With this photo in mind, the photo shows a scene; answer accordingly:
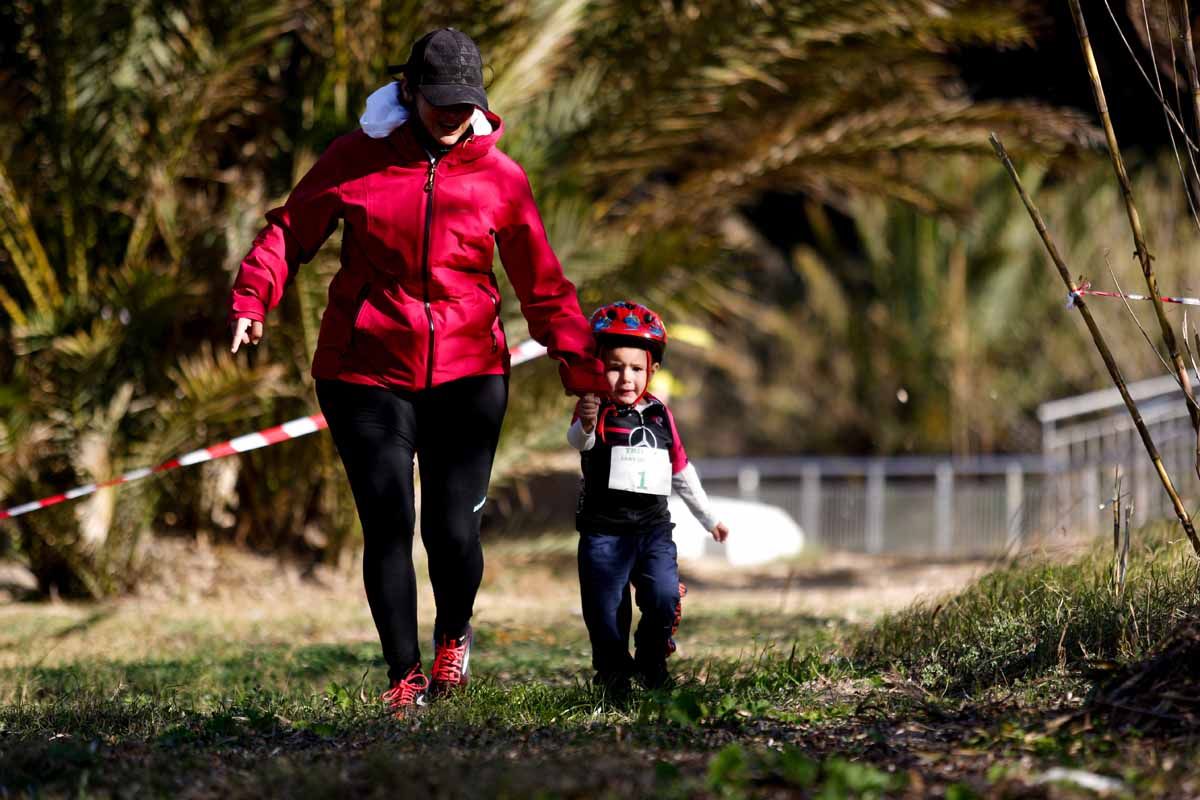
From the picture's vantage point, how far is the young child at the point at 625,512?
4137 millimetres

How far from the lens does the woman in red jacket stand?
159 inches

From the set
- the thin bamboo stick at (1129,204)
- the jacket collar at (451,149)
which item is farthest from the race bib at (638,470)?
the thin bamboo stick at (1129,204)

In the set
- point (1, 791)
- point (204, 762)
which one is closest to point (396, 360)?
point (204, 762)

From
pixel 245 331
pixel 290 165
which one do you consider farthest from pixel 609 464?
pixel 290 165

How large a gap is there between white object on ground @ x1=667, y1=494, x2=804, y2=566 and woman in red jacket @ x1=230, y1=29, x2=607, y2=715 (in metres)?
8.03

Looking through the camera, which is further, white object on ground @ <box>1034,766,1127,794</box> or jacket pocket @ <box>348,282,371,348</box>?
jacket pocket @ <box>348,282,371,348</box>

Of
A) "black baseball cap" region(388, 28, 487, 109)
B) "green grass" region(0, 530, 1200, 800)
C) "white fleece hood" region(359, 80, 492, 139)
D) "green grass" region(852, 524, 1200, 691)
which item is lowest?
"green grass" region(0, 530, 1200, 800)

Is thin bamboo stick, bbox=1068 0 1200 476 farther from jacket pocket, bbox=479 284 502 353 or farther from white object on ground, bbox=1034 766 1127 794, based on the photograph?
jacket pocket, bbox=479 284 502 353

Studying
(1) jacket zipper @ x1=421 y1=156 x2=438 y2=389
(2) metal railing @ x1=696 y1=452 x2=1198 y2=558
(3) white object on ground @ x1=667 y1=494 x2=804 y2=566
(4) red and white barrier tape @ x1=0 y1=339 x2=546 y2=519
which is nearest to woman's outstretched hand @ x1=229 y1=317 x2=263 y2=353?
(1) jacket zipper @ x1=421 y1=156 x2=438 y2=389

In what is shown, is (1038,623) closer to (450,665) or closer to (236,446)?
(450,665)

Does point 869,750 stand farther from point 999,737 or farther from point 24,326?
point 24,326

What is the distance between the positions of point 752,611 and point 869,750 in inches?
152

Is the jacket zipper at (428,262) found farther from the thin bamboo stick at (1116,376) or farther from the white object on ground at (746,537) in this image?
the white object on ground at (746,537)

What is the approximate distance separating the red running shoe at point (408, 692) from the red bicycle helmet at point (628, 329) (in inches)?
41.6
